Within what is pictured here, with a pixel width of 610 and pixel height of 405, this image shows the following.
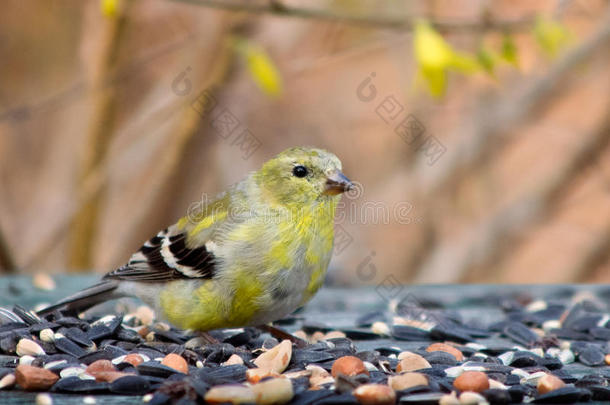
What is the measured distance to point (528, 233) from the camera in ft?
25.7

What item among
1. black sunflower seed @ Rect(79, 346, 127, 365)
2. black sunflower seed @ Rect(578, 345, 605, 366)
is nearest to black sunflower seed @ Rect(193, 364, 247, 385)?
black sunflower seed @ Rect(79, 346, 127, 365)

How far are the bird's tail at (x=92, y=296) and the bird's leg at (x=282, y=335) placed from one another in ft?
2.37

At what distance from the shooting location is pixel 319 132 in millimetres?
8281

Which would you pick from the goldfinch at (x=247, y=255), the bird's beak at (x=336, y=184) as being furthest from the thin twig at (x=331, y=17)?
the bird's beak at (x=336, y=184)

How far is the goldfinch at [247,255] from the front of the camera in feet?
11.3

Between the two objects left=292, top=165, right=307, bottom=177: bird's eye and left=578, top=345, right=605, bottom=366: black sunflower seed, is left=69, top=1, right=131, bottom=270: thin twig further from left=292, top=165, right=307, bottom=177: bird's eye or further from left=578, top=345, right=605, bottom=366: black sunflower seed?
left=578, top=345, right=605, bottom=366: black sunflower seed

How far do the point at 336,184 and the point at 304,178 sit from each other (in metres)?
0.17

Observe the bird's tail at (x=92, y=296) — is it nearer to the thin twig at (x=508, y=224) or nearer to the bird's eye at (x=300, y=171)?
the bird's eye at (x=300, y=171)

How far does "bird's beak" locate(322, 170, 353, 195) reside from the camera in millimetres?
3535

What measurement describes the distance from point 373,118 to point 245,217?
18.6 ft

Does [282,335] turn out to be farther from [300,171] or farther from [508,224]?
[508,224]

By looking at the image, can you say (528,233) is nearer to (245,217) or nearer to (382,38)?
(382,38)

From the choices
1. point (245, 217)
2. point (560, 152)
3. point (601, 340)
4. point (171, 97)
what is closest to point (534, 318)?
point (601, 340)

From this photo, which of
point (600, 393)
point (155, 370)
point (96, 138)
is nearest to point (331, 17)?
point (96, 138)
